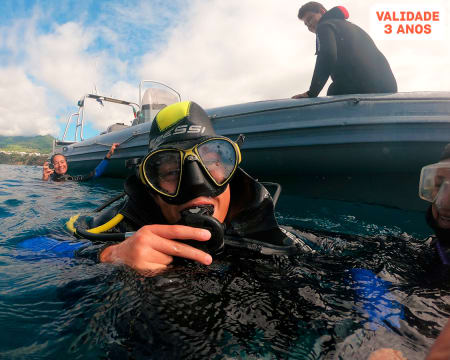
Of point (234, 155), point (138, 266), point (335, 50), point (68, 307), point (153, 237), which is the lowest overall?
point (68, 307)

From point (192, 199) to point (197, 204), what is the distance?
0.04m

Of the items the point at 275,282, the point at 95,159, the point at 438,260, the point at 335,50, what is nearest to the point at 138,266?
the point at 275,282

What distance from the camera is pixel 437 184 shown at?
1.54m

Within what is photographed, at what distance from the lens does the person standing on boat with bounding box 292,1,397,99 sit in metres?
3.60

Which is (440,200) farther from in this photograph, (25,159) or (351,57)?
(25,159)

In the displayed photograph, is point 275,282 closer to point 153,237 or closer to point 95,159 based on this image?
point 153,237

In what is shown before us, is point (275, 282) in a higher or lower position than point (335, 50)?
lower

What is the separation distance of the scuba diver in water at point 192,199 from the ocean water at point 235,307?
11 centimetres

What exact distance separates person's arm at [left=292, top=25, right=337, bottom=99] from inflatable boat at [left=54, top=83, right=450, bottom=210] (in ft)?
0.99

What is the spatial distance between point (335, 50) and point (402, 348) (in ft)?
12.5

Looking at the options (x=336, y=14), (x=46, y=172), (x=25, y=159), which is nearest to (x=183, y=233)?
(x=336, y=14)

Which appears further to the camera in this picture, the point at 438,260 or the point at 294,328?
the point at 438,260

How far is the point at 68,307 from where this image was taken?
107 cm

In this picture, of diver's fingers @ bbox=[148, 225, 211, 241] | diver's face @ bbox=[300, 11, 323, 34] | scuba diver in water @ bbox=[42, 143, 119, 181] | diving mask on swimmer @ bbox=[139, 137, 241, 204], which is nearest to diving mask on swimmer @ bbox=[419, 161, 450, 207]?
diving mask on swimmer @ bbox=[139, 137, 241, 204]
